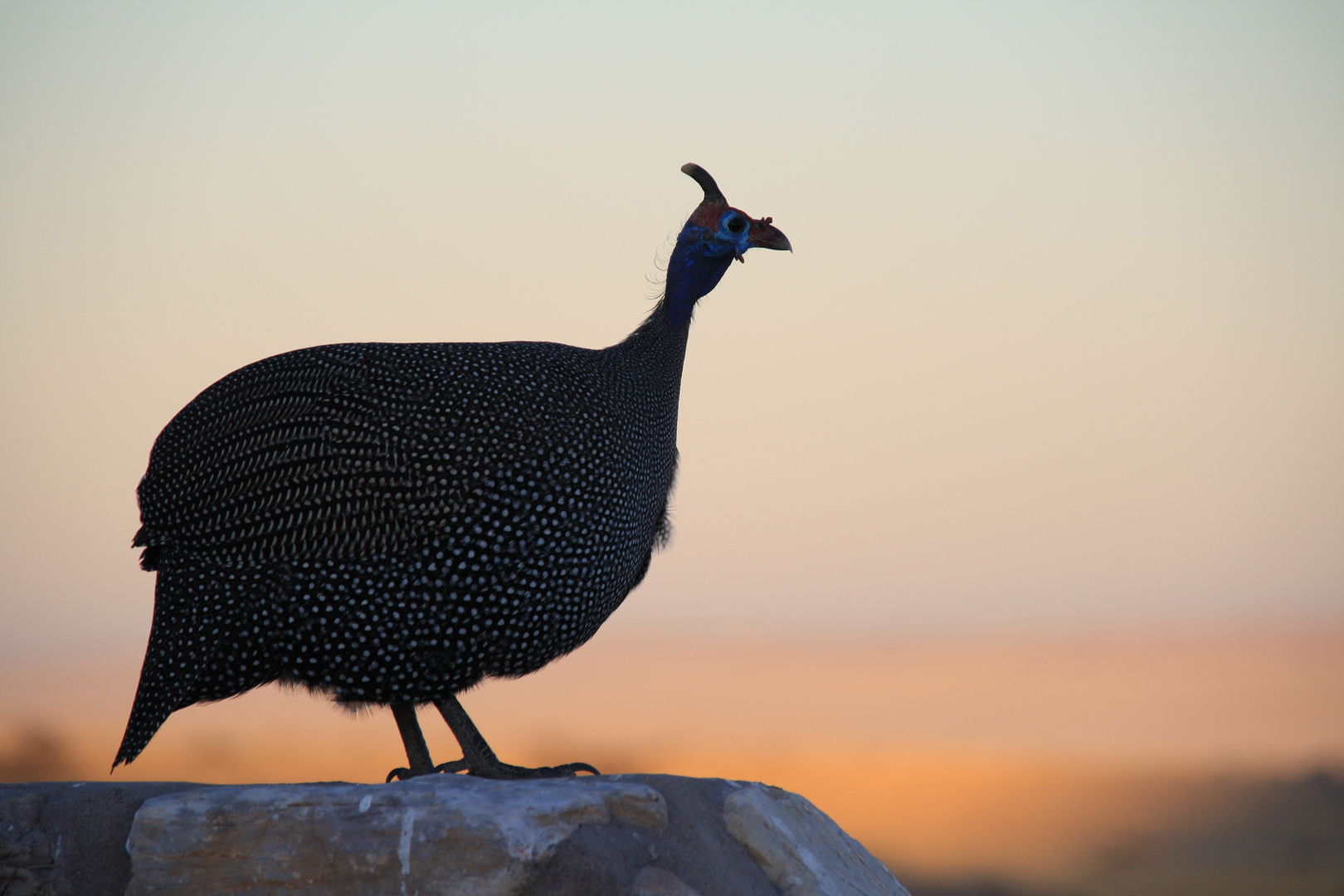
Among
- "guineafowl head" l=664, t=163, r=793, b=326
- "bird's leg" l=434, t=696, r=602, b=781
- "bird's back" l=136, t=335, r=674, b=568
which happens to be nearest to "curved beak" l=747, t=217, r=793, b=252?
"guineafowl head" l=664, t=163, r=793, b=326

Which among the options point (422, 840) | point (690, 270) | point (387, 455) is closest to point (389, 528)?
point (387, 455)

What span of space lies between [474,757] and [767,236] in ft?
9.42

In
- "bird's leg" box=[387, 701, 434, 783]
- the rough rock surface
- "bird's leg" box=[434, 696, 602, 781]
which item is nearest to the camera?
the rough rock surface

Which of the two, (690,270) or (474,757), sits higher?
(690,270)

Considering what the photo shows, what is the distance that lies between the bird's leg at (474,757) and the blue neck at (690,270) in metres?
2.17

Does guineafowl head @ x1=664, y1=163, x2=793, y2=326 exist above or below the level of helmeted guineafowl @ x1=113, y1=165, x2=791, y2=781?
above

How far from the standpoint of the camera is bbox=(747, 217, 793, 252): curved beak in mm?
6160

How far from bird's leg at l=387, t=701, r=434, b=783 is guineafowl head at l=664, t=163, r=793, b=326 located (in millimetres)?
2279

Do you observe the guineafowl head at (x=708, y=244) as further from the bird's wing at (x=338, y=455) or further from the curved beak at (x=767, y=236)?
the bird's wing at (x=338, y=455)

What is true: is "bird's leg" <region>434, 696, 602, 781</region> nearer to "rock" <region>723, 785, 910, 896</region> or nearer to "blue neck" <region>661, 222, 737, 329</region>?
"rock" <region>723, 785, 910, 896</region>

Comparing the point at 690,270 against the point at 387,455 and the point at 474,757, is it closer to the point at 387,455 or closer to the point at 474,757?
the point at 387,455

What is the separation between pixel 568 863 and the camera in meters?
4.28

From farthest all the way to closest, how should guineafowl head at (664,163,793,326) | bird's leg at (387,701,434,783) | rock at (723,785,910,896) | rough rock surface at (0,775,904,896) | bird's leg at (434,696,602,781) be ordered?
guineafowl head at (664,163,793,326)
bird's leg at (387,701,434,783)
bird's leg at (434,696,602,781)
rock at (723,785,910,896)
rough rock surface at (0,775,904,896)

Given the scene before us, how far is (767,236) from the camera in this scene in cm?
616
